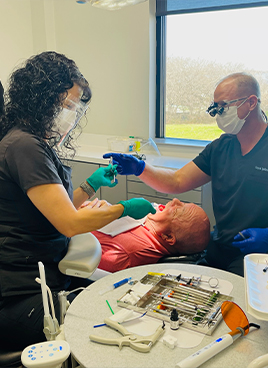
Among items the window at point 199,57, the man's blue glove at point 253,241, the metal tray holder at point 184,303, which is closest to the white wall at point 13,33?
the window at point 199,57

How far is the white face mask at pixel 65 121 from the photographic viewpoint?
152 centimetres

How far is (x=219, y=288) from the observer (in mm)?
1315

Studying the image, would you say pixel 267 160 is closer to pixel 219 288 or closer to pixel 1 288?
pixel 219 288

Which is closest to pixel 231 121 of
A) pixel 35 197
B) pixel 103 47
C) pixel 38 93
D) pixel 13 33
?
pixel 38 93

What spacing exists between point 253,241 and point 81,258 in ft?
2.92

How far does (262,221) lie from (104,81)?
236cm

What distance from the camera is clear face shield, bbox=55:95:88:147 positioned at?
1.52 m

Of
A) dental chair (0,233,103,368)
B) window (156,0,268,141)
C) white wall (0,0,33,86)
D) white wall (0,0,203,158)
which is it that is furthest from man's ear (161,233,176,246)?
white wall (0,0,33,86)

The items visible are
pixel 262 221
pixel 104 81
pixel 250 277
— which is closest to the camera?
pixel 250 277

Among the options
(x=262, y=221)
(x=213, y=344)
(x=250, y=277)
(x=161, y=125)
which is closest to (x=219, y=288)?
(x=250, y=277)

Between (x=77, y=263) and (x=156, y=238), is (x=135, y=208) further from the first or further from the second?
(x=156, y=238)

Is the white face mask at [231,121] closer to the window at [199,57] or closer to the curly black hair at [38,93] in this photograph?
the curly black hair at [38,93]

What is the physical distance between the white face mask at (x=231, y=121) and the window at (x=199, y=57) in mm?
1173

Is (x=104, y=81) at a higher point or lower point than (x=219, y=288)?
higher
